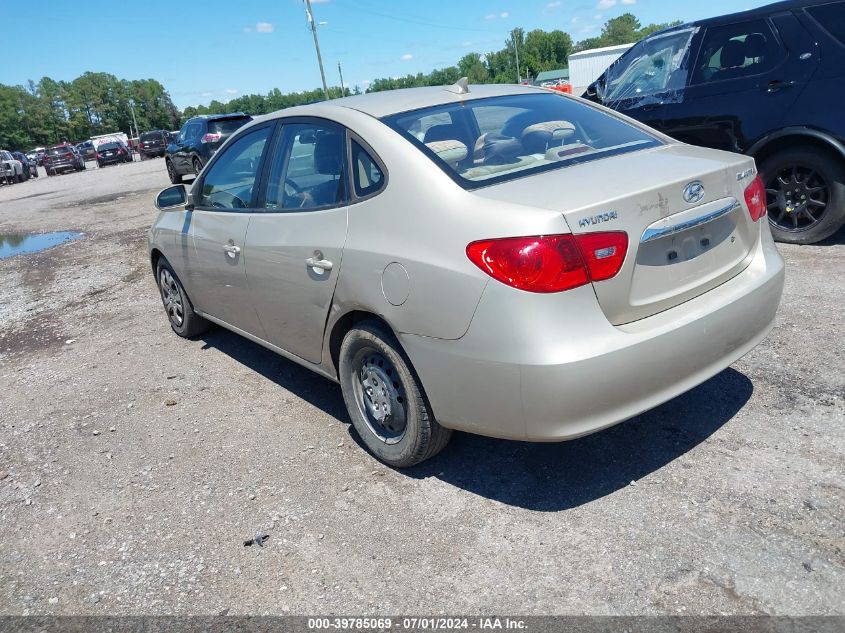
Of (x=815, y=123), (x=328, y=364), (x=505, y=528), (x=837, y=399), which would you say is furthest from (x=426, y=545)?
(x=815, y=123)

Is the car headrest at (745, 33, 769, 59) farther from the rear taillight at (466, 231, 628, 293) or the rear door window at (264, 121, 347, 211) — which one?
the rear taillight at (466, 231, 628, 293)

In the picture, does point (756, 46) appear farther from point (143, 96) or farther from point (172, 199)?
point (143, 96)

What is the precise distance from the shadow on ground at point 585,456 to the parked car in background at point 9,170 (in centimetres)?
3563

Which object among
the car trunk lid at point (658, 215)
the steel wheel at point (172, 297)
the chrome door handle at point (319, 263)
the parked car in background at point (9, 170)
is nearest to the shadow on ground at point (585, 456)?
the car trunk lid at point (658, 215)

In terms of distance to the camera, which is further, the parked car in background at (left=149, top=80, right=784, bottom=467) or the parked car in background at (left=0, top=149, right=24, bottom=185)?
the parked car in background at (left=0, top=149, right=24, bottom=185)

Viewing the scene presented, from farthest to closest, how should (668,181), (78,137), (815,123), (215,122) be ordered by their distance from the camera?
1. (78,137)
2. (215,122)
3. (815,123)
4. (668,181)

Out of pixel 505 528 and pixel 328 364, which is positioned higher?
pixel 328 364

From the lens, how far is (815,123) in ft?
18.1

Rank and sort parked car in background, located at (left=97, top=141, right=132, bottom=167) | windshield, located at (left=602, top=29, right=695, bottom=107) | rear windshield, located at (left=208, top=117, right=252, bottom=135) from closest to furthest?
1. windshield, located at (left=602, top=29, right=695, bottom=107)
2. rear windshield, located at (left=208, top=117, right=252, bottom=135)
3. parked car in background, located at (left=97, top=141, right=132, bottom=167)

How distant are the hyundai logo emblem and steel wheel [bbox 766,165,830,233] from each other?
141 inches

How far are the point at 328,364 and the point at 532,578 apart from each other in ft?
5.18

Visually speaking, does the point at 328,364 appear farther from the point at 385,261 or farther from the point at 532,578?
the point at 532,578

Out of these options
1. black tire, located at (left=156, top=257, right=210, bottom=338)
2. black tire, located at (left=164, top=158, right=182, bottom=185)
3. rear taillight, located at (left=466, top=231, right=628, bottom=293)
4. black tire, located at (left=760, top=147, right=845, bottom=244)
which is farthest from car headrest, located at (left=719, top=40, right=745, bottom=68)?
black tire, located at (left=164, top=158, right=182, bottom=185)

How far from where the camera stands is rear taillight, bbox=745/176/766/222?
10.1ft
